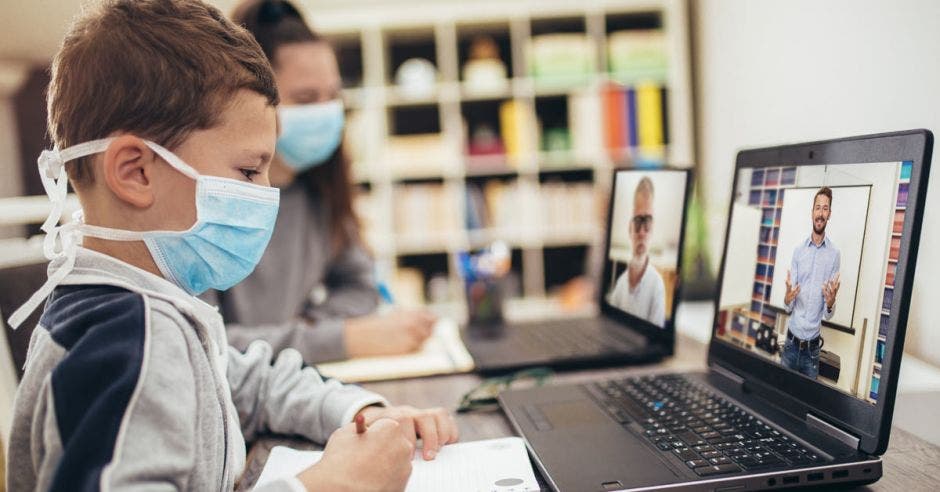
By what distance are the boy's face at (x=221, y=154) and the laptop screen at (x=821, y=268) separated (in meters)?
0.60

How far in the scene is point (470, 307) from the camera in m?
1.59

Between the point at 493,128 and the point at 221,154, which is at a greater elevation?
the point at 493,128

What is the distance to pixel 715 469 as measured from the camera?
0.65 metres

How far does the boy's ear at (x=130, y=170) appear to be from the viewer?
650 millimetres

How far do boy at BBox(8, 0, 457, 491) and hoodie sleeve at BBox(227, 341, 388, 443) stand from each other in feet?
0.35

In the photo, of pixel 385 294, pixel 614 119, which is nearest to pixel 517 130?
pixel 614 119

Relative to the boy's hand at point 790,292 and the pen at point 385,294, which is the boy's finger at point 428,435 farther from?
the pen at point 385,294

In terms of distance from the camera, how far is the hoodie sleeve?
86 centimetres

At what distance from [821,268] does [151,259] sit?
695 millimetres

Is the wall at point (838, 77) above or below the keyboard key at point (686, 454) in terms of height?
above

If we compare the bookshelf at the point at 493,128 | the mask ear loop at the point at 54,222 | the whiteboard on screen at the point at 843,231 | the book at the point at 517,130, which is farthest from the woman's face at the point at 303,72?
the book at the point at 517,130

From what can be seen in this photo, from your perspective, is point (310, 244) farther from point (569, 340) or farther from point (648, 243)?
point (648, 243)

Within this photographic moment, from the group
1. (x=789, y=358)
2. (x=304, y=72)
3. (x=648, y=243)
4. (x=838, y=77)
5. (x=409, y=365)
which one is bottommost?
(x=409, y=365)

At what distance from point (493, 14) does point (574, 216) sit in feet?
3.21
